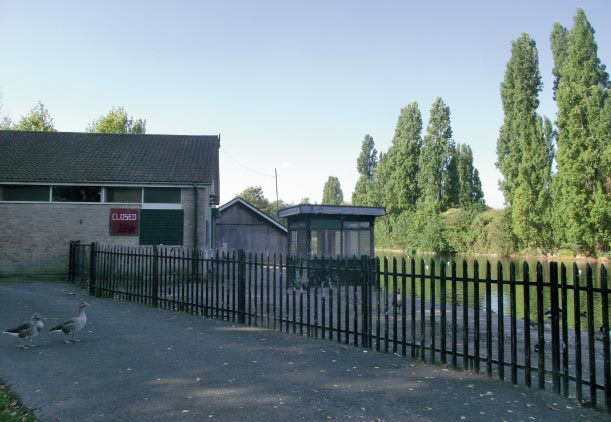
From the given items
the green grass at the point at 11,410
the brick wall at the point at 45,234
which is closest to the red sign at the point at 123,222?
the brick wall at the point at 45,234

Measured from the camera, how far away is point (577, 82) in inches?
1791

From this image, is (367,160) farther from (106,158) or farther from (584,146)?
(106,158)

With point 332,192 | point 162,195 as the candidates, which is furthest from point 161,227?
point 332,192

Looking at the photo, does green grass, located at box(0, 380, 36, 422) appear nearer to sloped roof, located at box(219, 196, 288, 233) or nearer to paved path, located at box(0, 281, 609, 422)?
paved path, located at box(0, 281, 609, 422)

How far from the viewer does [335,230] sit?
20.3m

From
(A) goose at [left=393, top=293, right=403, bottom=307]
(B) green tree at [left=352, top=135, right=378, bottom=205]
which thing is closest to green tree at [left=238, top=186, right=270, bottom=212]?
(B) green tree at [left=352, top=135, right=378, bottom=205]

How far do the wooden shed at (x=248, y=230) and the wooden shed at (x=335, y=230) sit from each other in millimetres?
9462

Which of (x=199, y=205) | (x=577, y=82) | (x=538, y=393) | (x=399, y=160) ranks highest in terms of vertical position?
(x=577, y=82)

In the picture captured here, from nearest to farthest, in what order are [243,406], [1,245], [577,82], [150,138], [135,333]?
[243,406] → [135,333] → [1,245] → [150,138] → [577,82]

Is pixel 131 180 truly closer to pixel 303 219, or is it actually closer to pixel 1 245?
pixel 1 245

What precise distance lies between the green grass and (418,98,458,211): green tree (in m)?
59.1

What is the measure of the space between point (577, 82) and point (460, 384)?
48168mm

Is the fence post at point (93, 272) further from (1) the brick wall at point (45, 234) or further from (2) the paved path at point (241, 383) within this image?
(1) the brick wall at point (45, 234)

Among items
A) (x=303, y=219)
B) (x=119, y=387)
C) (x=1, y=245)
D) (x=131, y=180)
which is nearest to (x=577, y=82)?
(x=303, y=219)
